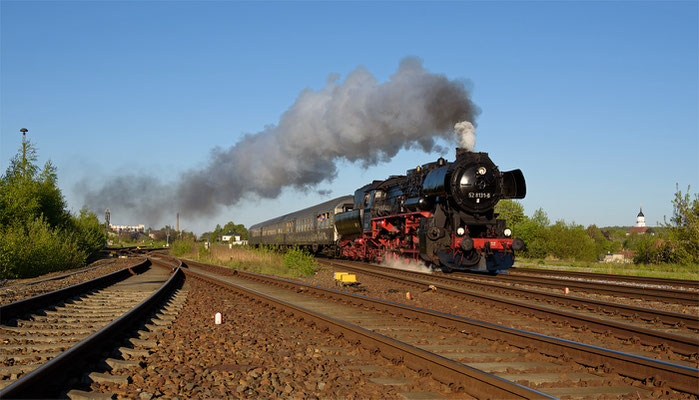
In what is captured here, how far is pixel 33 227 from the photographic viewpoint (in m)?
22.6

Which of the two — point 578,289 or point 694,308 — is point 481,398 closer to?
point 694,308

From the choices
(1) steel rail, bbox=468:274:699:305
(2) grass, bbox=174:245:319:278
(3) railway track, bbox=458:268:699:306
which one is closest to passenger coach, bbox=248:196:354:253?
(2) grass, bbox=174:245:319:278

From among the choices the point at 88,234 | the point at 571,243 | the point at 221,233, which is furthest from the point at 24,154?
the point at 221,233

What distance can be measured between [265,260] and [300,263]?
19.9 ft

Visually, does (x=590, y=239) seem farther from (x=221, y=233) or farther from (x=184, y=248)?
(x=221, y=233)

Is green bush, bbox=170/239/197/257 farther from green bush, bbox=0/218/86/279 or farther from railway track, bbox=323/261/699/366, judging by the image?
railway track, bbox=323/261/699/366

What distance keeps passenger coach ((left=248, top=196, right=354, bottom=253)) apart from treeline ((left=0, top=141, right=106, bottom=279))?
11000 mm

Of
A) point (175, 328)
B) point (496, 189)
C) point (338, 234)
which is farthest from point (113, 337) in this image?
point (338, 234)

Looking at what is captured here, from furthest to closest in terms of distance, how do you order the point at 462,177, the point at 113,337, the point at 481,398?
the point at 462,177, the point at 113,337, the point at 481,398

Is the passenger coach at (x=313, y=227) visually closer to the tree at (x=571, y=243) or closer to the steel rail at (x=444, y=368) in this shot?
the tree at (x=571, y=243)

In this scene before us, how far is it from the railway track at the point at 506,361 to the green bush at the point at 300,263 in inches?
416

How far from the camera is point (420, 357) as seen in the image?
16.1 feet

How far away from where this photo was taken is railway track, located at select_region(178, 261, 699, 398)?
14.2 ft

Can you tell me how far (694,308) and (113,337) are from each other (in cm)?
1038
